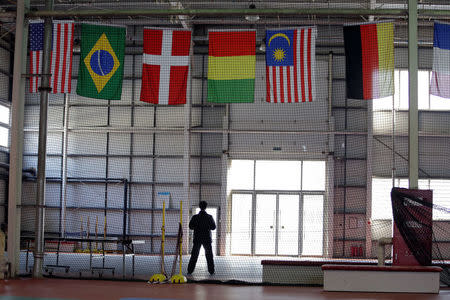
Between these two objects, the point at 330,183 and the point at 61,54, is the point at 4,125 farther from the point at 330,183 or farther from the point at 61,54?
the point at 330,183

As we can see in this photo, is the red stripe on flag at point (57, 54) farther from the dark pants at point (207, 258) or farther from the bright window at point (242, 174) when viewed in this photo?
the bright window at point (242, 174)

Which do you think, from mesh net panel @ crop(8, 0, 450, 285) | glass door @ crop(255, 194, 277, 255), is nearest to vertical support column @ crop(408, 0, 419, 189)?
A: mesh net panel @ crop(8, 0, 450, 285)

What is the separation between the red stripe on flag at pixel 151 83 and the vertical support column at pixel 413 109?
5498 mm

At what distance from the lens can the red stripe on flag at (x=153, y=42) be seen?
1278cm

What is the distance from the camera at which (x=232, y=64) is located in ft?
41.9

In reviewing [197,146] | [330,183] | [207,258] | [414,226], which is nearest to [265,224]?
[330,183]

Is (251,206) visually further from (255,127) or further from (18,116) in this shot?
(18,116)

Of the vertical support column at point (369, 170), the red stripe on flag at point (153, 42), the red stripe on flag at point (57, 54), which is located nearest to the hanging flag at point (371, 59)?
the red stripe on flag at point (153, 42)

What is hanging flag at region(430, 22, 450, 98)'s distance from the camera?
12125mm

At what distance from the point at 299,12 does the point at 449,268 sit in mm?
6142

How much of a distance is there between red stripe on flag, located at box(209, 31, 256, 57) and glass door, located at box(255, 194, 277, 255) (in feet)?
40.1

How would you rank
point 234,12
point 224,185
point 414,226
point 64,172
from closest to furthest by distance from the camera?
point 414,226
point 234,12
point 224,185
point 64,172

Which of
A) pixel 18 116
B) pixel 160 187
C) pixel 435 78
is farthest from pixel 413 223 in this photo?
pixel 160 187

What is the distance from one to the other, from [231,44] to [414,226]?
5.58 meters
